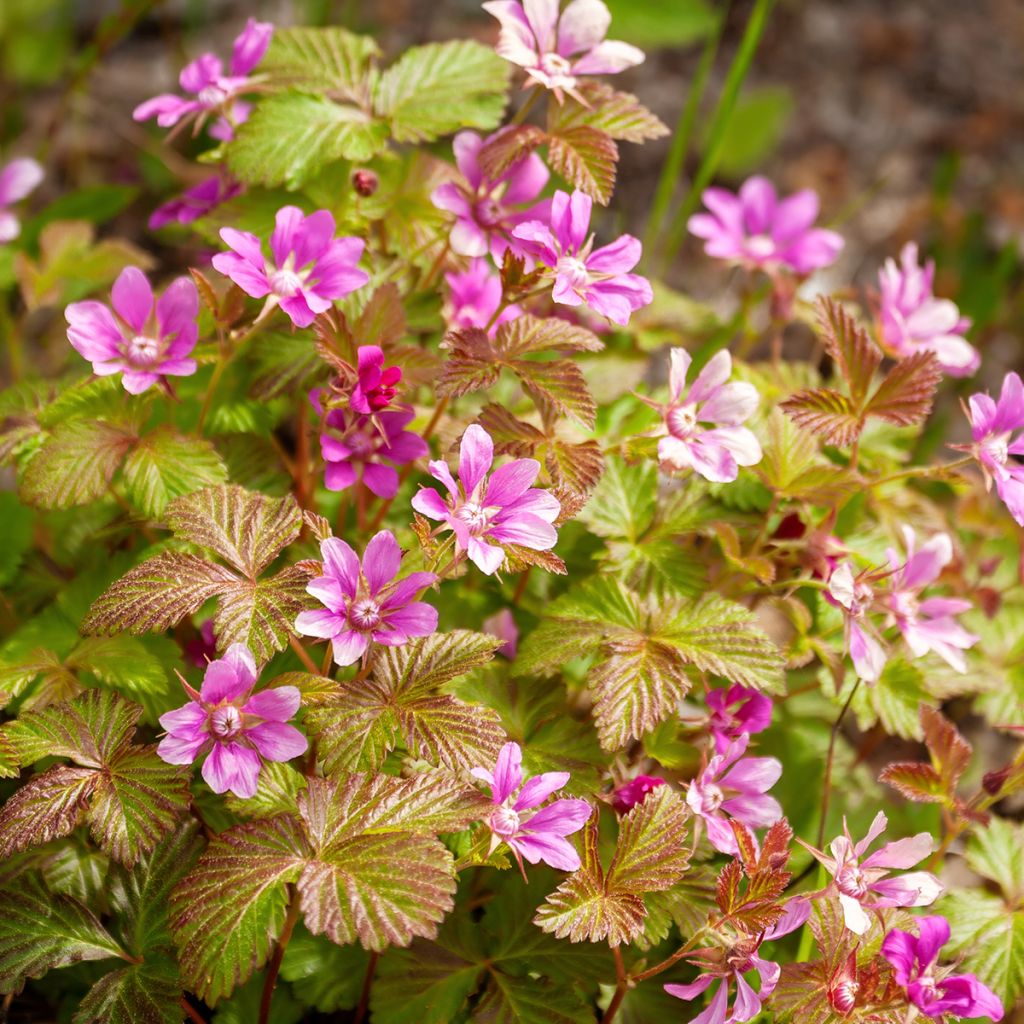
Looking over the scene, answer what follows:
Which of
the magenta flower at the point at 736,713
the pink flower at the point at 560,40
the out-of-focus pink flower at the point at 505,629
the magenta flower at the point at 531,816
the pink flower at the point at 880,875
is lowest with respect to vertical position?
the out-of-focus pink flower at the point at 505,629

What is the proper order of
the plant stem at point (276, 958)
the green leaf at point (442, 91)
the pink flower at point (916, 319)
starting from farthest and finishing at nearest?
1. the pink flower at point (916, 319)
2. the green leaf at point (442, 91)
3. the plant stem at point (276, 958)

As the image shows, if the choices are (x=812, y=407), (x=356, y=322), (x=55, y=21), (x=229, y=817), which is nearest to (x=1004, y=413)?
(x=812, y=407)

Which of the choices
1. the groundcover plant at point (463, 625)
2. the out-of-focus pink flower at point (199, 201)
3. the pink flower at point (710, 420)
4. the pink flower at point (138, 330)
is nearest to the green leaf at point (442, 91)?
the groundcover plant at point (463, 625)

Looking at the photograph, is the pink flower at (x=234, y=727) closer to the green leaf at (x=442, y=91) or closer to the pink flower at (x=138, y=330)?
the pink flower at (x=138, y=330)

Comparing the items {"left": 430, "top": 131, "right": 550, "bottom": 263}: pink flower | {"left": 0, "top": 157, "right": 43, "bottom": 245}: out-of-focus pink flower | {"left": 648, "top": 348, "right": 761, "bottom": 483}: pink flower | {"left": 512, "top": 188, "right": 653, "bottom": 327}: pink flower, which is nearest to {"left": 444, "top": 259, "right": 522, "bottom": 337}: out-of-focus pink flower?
{"left": 430, "top": 131, "right": 550, "bottom": 263}: pink flower

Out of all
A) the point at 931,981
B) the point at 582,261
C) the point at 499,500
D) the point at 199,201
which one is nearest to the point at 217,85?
the point at 199,201

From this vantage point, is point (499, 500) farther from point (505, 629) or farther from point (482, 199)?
point (482, 199)
